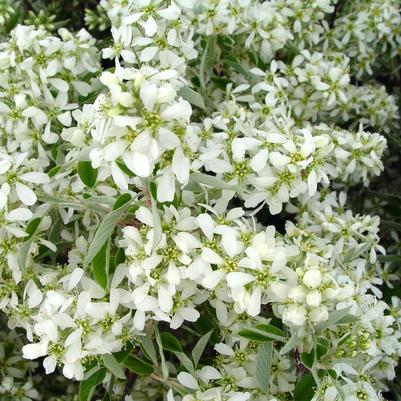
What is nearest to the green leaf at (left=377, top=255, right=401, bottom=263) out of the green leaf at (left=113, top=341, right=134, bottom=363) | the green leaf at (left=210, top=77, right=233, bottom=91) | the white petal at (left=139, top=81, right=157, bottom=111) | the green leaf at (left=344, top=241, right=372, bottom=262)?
the green leaf at (left=344, top=241, right=372, bottom=262)

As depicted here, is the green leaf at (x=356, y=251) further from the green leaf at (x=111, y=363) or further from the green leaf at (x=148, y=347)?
the green leaf at (x=111, y=363)

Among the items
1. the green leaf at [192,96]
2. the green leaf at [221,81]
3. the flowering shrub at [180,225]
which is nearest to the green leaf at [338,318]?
the flowering shrub at [180,225]

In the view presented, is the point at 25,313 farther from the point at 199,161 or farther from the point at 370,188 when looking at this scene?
→ the point at 370,188

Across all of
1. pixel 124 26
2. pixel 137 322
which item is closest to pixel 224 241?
pixel 137 322

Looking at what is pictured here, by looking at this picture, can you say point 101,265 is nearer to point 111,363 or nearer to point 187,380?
point 111,363

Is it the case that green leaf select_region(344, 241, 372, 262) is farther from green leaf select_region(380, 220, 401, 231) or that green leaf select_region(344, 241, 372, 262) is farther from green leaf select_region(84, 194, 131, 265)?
green leaf select_region(84, 194, 131, 265)

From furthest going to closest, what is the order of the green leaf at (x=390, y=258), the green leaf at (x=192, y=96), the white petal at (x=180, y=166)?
the green leaf at (x=390, y=258)
the green leaf at (x=192, y=96)
the white petal at (x=180, y=166)

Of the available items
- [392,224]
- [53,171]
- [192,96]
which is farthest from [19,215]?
Result: [392,224]
